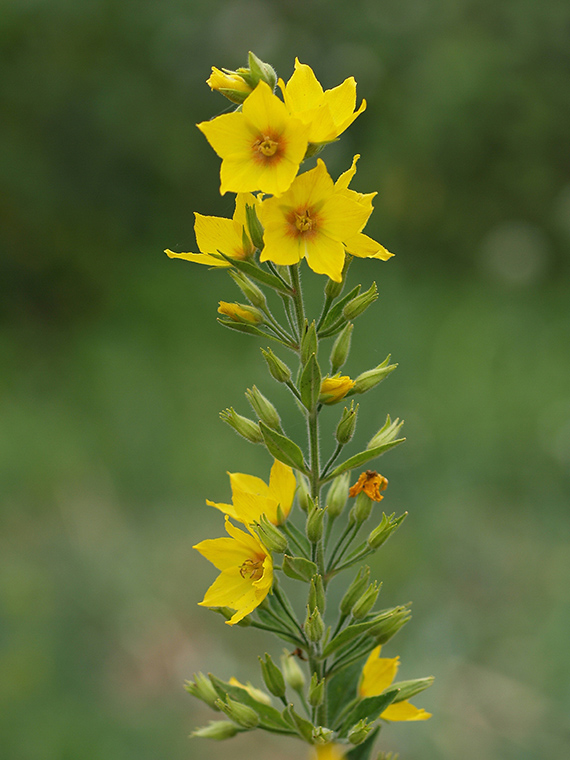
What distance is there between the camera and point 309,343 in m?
0.86

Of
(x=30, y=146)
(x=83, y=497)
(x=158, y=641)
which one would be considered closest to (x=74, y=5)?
(x=30, y=146)

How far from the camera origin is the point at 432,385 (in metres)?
3.93

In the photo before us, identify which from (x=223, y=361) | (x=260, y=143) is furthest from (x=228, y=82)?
(x=223, y=361)

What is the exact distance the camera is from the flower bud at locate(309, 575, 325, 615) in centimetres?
84

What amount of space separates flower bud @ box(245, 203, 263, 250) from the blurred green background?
75.3 inches

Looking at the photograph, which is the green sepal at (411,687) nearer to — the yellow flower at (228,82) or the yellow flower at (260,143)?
the yellow flower at (260,143)

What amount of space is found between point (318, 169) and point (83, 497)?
125 inches

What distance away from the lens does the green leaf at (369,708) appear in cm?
87

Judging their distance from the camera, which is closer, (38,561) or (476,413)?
(38,561)

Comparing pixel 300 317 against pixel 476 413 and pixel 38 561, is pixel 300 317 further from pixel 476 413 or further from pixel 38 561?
pixel 476 413

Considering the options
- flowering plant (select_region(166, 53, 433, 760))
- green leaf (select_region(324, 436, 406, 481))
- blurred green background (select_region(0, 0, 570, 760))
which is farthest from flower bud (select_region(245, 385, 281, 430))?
blurred green background (select_region(0, 0, 570, 760))

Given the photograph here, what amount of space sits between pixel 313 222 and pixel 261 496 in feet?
1.15

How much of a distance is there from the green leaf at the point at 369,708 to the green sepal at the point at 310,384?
0.36 meters

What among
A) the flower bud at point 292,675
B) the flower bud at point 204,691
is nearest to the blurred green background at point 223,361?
the flower bud at point 292,675
